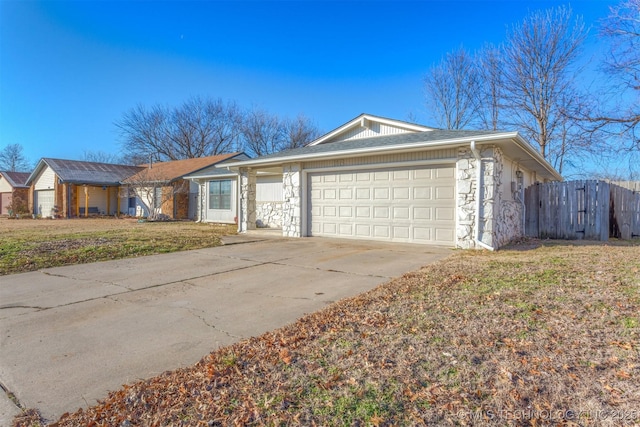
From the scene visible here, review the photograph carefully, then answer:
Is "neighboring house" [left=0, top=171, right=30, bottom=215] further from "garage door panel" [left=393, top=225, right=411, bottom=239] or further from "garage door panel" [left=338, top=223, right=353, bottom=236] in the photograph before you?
"garage door panel" [left=393, top=225, right=411, bottom=239]

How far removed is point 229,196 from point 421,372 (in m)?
16.3

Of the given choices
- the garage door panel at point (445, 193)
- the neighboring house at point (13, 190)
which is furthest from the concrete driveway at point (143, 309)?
the neighboring house at point (13, 190)

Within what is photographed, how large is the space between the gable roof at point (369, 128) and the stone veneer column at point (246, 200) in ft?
11.1

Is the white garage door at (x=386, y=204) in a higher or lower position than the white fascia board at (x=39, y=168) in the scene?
lower

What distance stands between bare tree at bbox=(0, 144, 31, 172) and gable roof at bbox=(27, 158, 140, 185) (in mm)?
23596

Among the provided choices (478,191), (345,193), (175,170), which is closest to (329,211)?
(345,193)

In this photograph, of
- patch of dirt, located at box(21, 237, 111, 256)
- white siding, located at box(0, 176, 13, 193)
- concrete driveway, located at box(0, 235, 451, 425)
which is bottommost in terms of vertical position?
concrete driveway, located at box(0, 235, 451, 425)

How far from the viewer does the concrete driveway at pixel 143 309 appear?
2490 millimetres

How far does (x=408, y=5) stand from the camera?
11.7 metres

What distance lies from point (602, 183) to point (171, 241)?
13026 mm

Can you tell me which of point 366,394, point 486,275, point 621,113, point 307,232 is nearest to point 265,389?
point 366,394

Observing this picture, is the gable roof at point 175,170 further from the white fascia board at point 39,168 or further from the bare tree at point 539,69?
the bare tree at point 539,69

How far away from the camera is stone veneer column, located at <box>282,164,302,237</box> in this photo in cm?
1103

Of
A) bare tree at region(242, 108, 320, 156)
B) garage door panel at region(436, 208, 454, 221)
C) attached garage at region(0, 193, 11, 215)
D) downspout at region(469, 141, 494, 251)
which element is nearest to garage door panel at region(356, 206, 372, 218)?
garage door panel at region(436, 208, 454, 221)
